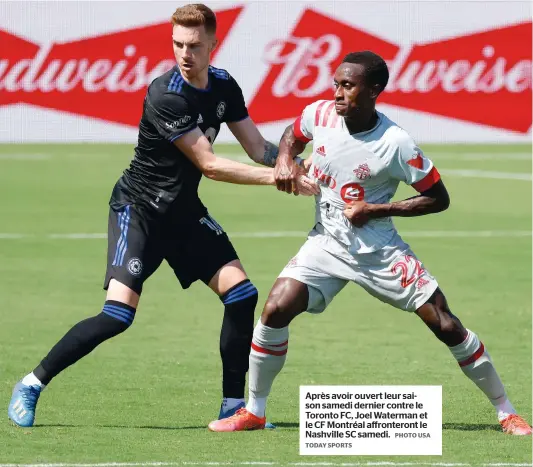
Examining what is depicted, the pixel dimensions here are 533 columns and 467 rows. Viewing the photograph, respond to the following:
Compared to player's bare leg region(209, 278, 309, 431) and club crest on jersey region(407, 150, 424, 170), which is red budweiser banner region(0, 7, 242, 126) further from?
club crest on jersey region(407, 150, 424, 170)

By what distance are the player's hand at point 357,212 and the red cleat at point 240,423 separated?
1384 mm

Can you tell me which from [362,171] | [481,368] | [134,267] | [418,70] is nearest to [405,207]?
[362,171]

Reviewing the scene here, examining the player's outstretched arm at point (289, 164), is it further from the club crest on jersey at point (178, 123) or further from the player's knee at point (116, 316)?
the player's knee at point (116, 316)

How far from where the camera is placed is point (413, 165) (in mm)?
8516

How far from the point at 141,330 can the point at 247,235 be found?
20.4 ft

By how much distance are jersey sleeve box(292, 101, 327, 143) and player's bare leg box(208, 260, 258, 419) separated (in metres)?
0.93

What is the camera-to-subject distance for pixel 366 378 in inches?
426

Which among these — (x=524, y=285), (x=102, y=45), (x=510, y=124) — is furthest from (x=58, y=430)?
(x=510, y=124)

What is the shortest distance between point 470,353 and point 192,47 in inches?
98.6

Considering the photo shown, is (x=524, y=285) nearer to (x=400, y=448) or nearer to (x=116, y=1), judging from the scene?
(x=400, y=448)
